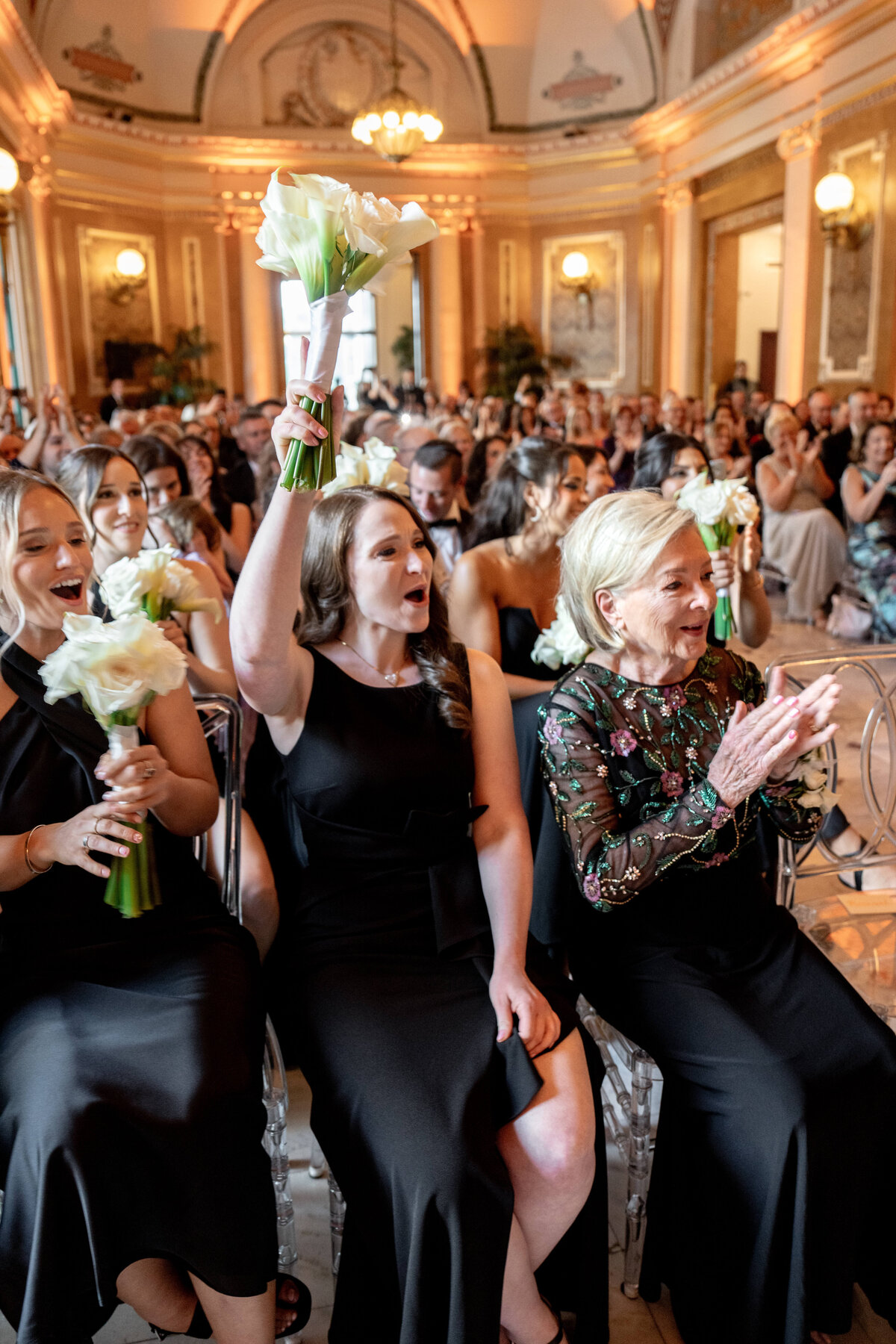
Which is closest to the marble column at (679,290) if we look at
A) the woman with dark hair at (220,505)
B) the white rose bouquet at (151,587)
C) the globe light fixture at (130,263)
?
the globe light fixture at (130,263)

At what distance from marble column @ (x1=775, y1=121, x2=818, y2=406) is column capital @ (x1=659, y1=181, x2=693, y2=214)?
3411mm

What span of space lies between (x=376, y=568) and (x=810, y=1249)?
1426 mm

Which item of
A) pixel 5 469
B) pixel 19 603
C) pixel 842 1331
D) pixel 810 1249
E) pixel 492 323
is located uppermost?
pixel 492 323

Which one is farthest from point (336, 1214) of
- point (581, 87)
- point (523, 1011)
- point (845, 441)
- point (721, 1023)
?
point (581, 87)

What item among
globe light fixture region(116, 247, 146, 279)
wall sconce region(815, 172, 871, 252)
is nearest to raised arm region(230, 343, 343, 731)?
wall sconce region(815, 172, 871, 252)

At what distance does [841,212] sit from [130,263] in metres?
10.1

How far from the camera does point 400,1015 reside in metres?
1.81

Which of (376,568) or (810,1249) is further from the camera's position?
(376,568)

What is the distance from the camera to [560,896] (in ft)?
7.30

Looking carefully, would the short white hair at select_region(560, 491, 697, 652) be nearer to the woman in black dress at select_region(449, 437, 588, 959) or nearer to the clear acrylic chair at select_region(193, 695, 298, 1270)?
the woman in black dress at select_region(449, 437, 588, 959)

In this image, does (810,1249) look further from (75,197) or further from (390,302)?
(390,302)

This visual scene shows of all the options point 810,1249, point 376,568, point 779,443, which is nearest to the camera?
point 810,1249

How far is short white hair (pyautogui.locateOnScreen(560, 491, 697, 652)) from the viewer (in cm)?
202

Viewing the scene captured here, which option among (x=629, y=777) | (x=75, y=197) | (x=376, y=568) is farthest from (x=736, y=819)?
(x=75, y=197)
